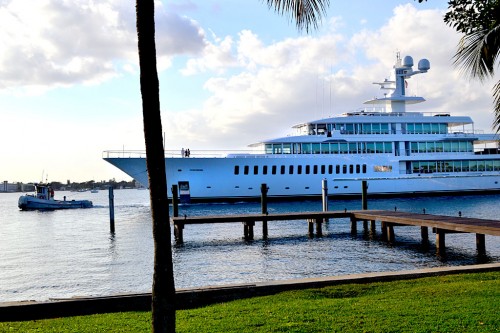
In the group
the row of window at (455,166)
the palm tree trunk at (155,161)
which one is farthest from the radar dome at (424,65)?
the palm tree trunk at (155,161)

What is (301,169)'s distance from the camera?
5128 centimetres

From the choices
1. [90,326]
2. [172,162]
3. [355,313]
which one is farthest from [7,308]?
[172,162]

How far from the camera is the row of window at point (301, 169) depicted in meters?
49.6

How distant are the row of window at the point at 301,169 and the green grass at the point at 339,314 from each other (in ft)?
132

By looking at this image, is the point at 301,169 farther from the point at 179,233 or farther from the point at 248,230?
the point at 179,233

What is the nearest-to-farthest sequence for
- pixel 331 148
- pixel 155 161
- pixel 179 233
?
pixel 155 161 → pixel 179 233 → pixel 331 148

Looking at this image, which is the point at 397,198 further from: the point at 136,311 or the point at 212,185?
the point at 136,311

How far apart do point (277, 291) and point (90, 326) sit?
3.35 metres

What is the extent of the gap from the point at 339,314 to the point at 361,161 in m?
46.7

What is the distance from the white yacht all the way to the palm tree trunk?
1648 inches

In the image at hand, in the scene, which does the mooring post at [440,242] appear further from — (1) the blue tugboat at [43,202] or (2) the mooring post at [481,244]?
(1) the blue tugboat at [43,202]

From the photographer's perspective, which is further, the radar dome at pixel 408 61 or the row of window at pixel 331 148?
the radar dome at pixel 408 61

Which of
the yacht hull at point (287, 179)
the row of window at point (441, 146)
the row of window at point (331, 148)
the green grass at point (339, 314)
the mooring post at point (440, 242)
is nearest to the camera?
the green grass at point (339, 314)

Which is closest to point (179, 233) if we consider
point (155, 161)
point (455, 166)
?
point (155, 161)
